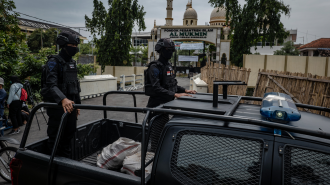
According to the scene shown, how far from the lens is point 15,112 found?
20.9 feet

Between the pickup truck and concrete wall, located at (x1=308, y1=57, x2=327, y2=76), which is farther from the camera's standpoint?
concrete wall, located at (x1=308, y1=57, x2=327, y2=76)

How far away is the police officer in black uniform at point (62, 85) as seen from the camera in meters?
2.77

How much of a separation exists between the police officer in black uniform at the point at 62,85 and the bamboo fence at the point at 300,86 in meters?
5.85

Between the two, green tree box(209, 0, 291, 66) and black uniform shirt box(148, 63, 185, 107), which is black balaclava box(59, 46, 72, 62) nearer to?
black uniform shirt box(148, 63, 185, 107)

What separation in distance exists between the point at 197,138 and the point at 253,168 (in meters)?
0.42

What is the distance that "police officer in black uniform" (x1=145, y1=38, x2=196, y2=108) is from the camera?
3.25 meters

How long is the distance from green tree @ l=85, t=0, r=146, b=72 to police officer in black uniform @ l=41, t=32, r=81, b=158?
20.3 metres

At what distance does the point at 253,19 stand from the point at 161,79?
19.1 meters

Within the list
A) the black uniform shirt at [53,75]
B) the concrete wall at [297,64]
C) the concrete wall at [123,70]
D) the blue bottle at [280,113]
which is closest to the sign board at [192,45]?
the concrete wall at [123,70]

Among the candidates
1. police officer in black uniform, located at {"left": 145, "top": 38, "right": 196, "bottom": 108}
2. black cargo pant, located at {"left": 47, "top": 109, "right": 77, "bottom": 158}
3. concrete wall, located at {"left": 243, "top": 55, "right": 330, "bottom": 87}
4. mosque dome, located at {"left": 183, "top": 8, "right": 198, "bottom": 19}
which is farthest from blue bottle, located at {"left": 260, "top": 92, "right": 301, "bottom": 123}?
mosque dome, located at {"left": 183, "top": 8, "right": 198, "bottom": 19}

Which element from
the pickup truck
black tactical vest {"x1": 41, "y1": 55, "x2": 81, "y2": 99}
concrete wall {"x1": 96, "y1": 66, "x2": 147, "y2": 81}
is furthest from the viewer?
concrete wall {"x1": 96, "y1": 66, "x2": 147, "y2": 81}

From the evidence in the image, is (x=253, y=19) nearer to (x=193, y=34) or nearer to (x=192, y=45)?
(x=193, y=34)

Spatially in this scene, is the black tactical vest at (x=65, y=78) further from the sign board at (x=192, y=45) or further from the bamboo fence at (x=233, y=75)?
the sign board at (x=192, y=45)

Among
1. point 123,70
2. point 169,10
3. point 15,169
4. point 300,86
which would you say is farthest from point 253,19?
point 169,10
